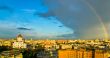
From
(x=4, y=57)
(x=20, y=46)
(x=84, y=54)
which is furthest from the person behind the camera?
(x=20, y=46)

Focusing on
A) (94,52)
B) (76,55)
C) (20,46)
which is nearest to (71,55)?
(76,55)

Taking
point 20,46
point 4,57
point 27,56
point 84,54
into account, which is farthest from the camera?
point 20,46

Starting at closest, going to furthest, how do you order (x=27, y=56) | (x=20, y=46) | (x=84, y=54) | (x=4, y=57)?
(x=4, y=57) → (x=84, y=54) → (x=27, y=56) → (x=20, y=46)

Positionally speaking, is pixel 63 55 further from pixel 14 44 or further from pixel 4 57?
pixel 14 44

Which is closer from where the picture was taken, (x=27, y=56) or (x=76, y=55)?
(x=76, y=55)

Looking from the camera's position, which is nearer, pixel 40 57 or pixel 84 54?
pixel 84 54

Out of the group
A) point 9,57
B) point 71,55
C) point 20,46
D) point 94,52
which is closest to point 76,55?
point 71,55

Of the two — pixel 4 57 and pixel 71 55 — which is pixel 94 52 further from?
pixel 4 57

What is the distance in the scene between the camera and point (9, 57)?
43219mm

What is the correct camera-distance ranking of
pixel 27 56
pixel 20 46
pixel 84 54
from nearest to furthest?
pixel 84 54, pixel 27 56, pixel 20 46

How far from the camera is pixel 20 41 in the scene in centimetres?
9006

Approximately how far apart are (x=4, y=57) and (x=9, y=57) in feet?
1.99

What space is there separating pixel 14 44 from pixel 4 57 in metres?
47.5

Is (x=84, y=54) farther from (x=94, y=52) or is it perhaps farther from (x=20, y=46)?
(x=20, y=46)
